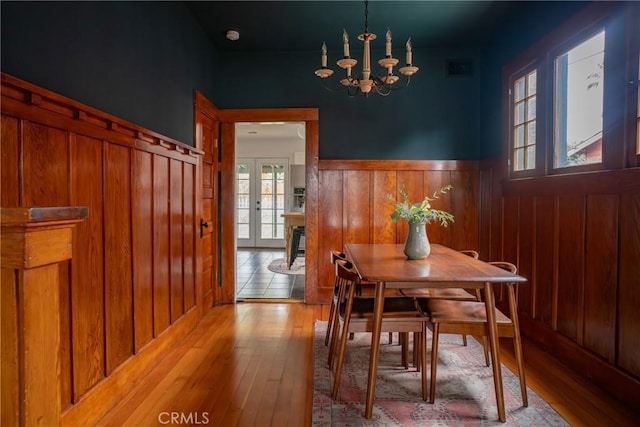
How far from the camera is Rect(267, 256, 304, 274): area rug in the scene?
217 inches

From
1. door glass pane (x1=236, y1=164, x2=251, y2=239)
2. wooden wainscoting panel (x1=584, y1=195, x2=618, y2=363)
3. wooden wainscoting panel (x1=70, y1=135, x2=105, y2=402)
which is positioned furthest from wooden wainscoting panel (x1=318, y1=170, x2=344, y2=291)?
door glass pane (x1=236, y1=164, x2=251, y2=239)

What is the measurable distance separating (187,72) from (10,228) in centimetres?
263

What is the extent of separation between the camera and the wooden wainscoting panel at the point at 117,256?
74.3 inches

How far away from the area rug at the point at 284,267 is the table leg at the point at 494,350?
3822 mm

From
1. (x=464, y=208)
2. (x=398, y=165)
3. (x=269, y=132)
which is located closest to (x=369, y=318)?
(x=398, y=165)

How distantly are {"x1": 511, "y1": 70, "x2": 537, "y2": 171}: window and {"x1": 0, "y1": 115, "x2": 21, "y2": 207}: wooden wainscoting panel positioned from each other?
329 centimetres

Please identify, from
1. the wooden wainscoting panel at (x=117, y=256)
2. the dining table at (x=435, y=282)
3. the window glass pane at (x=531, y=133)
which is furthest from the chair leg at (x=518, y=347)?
the wooden wainscoting panel at (x=117, y=256)

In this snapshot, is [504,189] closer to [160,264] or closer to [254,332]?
[254,332]

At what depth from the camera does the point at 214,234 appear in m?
3.81

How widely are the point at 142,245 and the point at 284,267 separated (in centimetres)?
367

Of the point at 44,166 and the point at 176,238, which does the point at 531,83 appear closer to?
the point at 176,238

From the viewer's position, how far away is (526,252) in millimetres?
2934

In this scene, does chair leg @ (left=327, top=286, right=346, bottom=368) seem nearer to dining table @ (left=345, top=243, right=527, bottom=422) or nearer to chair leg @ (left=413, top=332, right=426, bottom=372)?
dining table @ (left=345, top=243, right=527, bottom=422)

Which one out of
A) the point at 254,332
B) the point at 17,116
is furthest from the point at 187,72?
the point at 254,332
